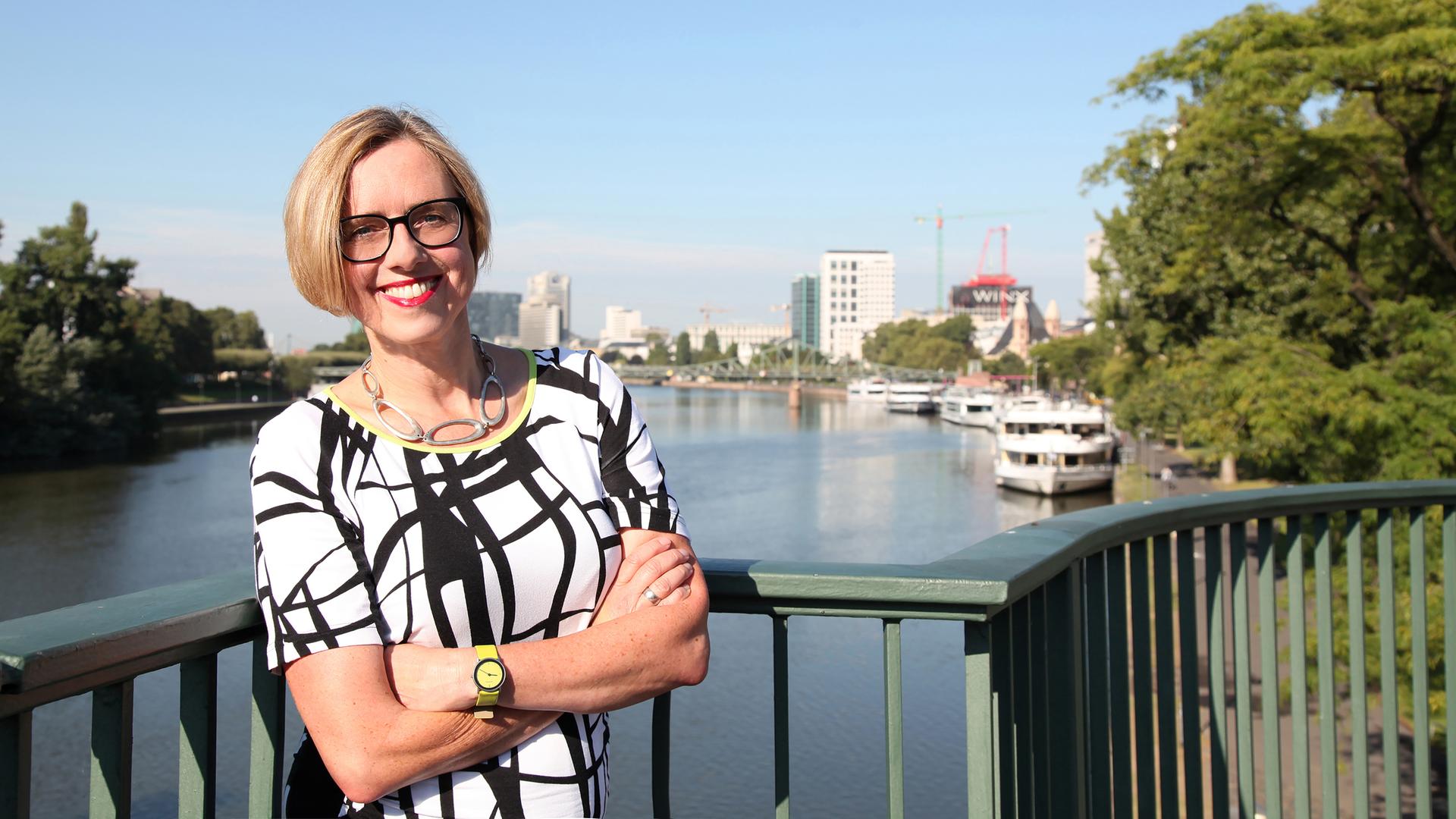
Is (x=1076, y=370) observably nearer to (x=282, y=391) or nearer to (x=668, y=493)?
(x=282, y=391)

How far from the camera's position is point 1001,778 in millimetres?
1619

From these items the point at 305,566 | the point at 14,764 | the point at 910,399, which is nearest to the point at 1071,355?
the point at 910,399

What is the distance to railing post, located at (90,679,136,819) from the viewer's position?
4.28 ft

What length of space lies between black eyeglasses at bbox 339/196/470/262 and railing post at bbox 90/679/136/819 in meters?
0.60

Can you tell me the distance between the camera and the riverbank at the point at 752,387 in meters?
115

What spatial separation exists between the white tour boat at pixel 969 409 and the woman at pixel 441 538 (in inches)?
2462

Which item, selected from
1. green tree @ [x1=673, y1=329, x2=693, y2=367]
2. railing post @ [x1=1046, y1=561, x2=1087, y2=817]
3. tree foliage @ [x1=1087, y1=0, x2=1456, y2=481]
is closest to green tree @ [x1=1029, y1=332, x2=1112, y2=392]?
tree foliage @ [x1=1087, y1=0, x2=1456, y2=481]

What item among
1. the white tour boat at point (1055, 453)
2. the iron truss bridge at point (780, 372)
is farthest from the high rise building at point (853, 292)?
the white tour boat at point (1055, 453)

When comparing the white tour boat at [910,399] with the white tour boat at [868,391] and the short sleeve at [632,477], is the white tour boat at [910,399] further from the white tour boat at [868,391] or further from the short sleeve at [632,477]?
the short sleeve at [632,477]

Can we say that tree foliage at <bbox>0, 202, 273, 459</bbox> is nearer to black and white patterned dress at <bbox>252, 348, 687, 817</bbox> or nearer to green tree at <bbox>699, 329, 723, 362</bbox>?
black and white patterned dress at <bbox>252, 348, 687, 817</bbox>

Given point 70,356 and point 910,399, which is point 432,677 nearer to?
point 70,356

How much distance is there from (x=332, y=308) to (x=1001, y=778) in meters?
1.07

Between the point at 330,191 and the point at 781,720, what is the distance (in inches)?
35.7

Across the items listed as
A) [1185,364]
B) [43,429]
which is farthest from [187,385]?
[1185,364]
